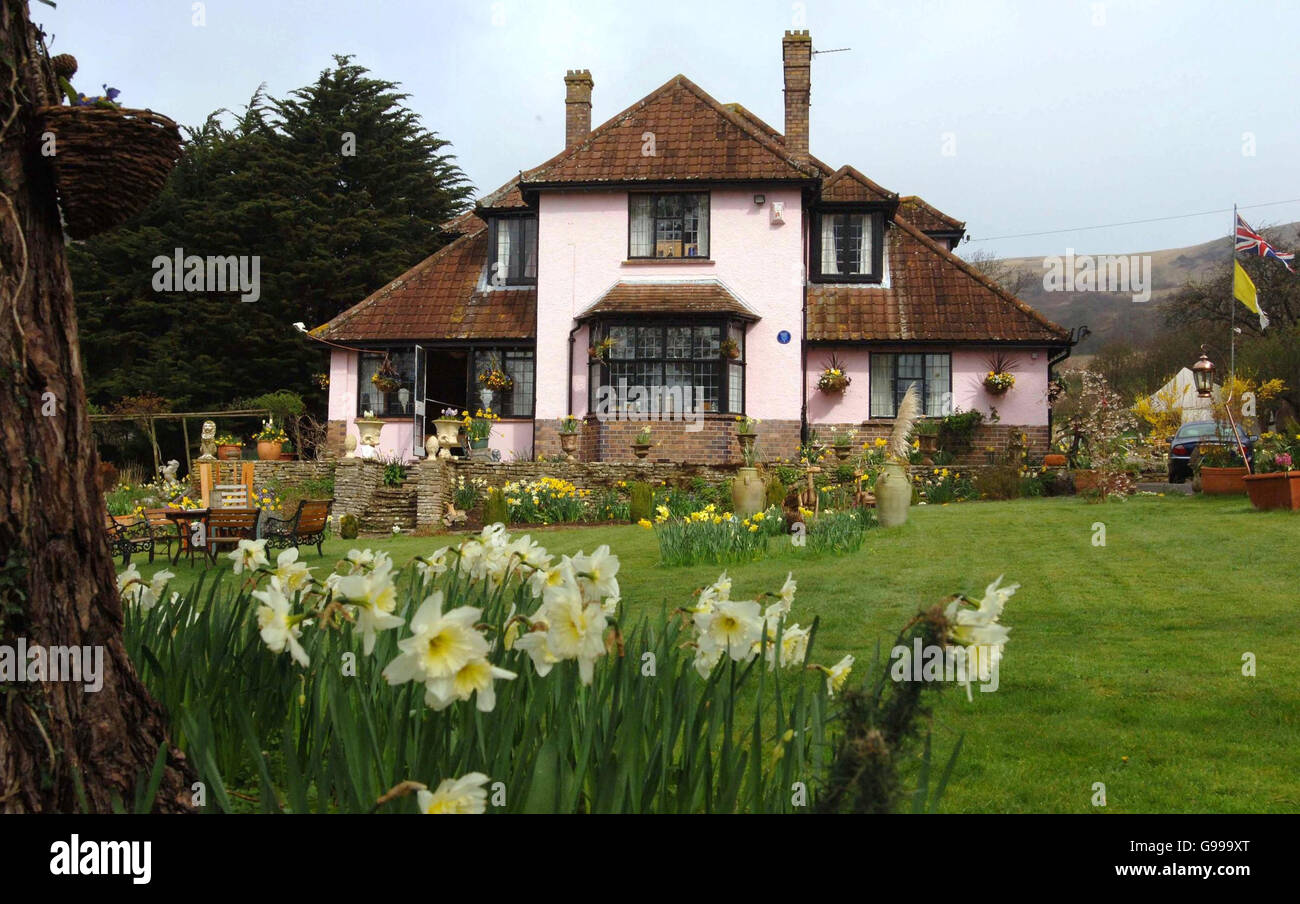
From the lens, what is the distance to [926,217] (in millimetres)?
29078

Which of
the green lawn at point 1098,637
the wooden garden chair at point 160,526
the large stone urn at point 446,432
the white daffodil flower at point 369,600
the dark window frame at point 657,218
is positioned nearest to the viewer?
the white daffodil flower at point 369,600

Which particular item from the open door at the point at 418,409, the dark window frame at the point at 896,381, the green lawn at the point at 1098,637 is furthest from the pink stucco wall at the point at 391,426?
the green lawn at the point at 1098,637

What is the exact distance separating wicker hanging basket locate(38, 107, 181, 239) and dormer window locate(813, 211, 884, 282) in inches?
857

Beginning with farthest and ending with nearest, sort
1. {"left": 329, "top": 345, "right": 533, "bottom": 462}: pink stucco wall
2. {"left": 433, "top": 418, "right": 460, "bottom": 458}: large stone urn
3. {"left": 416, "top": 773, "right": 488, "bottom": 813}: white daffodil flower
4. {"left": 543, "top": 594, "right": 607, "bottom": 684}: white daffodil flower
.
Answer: {"left": 329, "top": 345, "right": 533, "bottom": 462}: pink stucco wall, {"left": 433, "top": 418, "right": 460, "bottom": 458}: large stone urn, {"left": 543, "top": 594, "right": 607, "bottom": 684}: white daffodil flower, {"left": 416, "top": 773, "right": 488, "bottom": 813}: white daffodil flower

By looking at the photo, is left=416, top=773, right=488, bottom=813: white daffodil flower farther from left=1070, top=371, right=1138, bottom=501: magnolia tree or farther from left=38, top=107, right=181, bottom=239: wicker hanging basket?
left=1070, top=371, right=1138, bottom=501: magnolia tree

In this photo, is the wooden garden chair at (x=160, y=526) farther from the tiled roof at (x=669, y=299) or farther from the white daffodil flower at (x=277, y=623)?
the white daffodil flower at (x=277, y=623)

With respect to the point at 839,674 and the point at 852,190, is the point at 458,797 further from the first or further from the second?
the point at 852,190

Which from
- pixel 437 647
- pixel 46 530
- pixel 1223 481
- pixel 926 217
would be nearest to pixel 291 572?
pixel 46 530

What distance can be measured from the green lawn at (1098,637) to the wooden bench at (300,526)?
0.38 m

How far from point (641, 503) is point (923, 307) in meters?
9.46

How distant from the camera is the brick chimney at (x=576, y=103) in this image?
1039 inches

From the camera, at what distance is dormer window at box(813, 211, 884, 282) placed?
24.2 metres

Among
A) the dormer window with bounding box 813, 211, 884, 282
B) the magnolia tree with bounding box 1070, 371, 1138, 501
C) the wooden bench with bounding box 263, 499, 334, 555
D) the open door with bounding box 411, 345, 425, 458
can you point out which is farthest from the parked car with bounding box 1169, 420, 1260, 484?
the open door with bounding box 411, 345, 425, 458

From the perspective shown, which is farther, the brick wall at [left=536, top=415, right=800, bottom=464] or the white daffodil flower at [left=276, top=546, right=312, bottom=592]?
the brick wall at [left=536, top=415, right=800, bottom=464]
